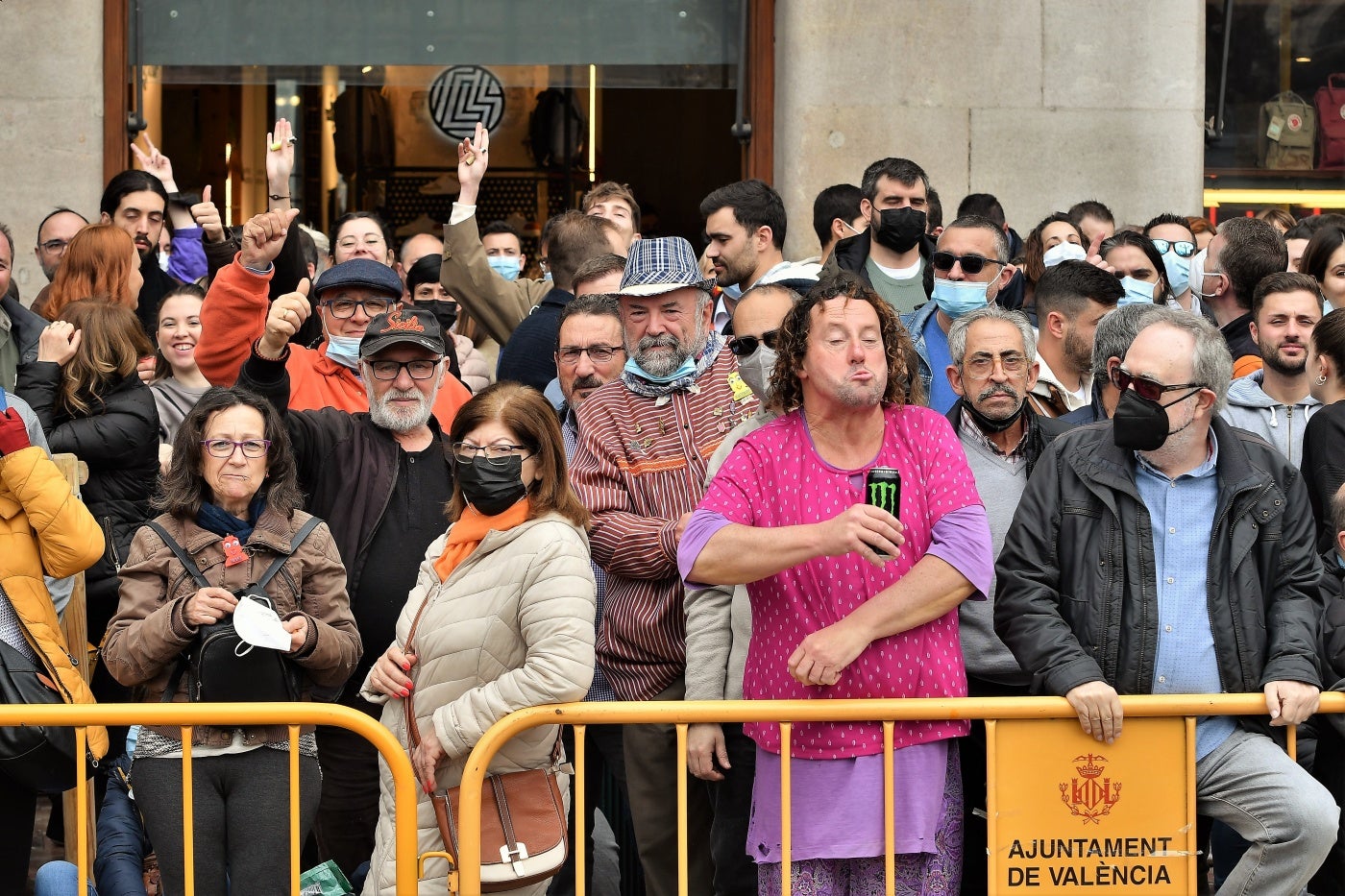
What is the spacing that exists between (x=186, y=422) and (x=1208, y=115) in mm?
7533

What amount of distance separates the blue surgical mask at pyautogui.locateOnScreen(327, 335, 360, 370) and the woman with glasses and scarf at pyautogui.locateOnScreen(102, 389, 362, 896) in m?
1.01

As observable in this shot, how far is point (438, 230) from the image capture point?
1302 centimetres

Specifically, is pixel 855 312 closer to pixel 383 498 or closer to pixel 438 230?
pixel 383 498

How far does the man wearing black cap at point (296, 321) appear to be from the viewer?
5.77m

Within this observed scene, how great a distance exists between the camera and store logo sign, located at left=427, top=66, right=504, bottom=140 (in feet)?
35.4

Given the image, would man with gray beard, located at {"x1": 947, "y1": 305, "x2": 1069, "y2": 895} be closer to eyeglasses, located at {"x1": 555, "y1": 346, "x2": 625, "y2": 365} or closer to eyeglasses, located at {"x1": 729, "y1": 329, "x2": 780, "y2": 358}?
eyeglasses, located at {"x1": 729, "y1": 329, "x2": 780, "y2": 358}

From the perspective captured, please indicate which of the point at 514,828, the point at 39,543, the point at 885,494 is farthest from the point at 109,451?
the point at 885,494

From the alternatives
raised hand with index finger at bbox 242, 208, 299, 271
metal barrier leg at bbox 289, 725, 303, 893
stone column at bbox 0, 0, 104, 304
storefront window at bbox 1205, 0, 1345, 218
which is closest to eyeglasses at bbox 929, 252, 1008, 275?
raised hand with index finger at bbox 242, 208, 299, 271

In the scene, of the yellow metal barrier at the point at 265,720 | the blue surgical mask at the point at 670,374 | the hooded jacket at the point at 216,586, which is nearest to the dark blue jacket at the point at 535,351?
the blue surgical mask at the point at 670,374

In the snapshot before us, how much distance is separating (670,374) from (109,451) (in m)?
2.29

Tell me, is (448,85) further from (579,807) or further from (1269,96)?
(579,807)

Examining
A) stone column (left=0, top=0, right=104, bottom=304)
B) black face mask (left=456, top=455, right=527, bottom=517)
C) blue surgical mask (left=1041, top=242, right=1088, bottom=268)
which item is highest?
stone column (left=0, top=0, right=104, bottom=304)

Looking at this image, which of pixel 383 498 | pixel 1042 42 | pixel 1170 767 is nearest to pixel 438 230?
pixel 1042 42

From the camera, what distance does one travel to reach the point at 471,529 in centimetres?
491
